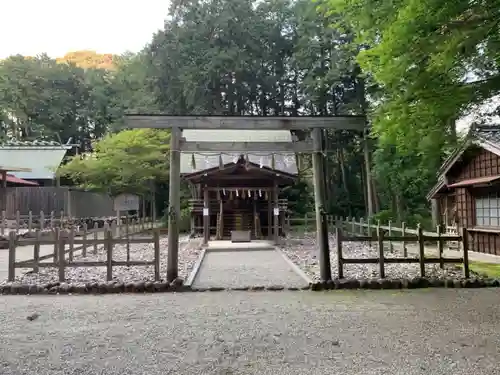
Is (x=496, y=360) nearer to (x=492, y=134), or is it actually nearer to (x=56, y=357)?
(x=56, y=357)

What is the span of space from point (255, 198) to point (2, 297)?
12.7 metres

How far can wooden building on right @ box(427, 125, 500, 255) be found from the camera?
500 inches

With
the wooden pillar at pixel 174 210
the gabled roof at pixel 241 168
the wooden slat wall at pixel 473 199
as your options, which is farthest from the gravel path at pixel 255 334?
the gabled roof at pixel 241 168

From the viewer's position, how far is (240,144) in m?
9.17

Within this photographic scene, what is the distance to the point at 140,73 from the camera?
36656mm

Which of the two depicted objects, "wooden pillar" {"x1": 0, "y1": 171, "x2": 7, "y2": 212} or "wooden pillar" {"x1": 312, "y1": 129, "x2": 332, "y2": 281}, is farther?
"wooden pillar" {"x1": 0, "y1": 171, "x2": 7, "y2": 212}

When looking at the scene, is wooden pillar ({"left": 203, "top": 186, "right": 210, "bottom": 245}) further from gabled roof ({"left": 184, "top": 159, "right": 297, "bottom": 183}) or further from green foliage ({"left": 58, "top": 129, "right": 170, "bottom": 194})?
green foliage ({"left": 58, "top": 129, "right": 170, "bottom": 194})

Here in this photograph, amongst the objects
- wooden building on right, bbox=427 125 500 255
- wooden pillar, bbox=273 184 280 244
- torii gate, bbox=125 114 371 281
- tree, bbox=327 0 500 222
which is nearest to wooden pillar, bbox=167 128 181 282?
torii gate, bbox=125 114 371 281

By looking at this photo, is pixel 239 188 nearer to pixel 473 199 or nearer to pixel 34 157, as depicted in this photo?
pixel 473 199

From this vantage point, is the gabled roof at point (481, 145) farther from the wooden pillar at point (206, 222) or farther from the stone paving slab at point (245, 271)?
the wooden pillar at point (206, 222)

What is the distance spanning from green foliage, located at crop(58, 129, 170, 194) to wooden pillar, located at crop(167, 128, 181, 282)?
15332 mm

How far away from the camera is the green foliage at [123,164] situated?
2359 centimetres

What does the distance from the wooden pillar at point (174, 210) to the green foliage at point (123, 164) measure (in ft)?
50.3

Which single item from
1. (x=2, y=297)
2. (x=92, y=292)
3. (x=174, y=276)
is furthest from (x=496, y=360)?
(x=2, y=297)
